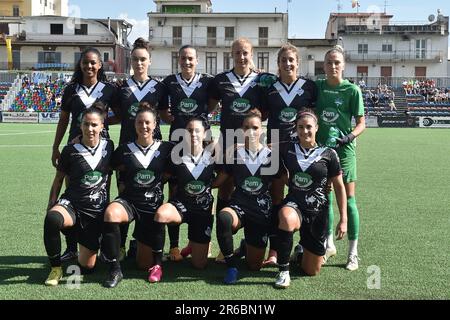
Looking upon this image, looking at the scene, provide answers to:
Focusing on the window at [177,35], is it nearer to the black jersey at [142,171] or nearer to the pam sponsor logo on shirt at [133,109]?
the pam sponsor logo on shirt at [133,109]

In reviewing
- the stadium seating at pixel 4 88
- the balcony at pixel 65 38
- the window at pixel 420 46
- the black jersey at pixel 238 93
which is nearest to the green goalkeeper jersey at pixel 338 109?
the black jersey at pixel 238 93

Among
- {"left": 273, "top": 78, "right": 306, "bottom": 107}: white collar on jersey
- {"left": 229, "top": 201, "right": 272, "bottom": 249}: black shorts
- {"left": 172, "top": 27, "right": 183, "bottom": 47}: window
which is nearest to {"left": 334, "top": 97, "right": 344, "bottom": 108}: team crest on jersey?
{"left": 273, "top": 78, "right": 306, "bottom": 107}: white collar on jersey

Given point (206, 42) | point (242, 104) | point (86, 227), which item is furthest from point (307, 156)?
point (206, 42)

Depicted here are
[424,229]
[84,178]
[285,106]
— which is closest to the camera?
[84,178]

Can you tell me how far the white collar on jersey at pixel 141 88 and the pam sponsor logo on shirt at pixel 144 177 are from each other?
0.82 m

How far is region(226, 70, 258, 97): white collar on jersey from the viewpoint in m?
5.03

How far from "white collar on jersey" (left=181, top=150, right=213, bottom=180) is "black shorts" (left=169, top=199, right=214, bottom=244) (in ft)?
0.90

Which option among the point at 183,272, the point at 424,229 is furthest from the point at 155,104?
the point at 424,229

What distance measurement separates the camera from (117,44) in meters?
46.7

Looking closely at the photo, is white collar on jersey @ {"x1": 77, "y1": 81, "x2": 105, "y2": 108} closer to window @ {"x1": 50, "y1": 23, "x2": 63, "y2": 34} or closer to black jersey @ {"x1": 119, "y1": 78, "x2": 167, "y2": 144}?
black jersey @ {"x1": 119, "y1": 78, "x2": 167, "y2": 144}

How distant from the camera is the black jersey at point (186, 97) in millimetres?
5117
